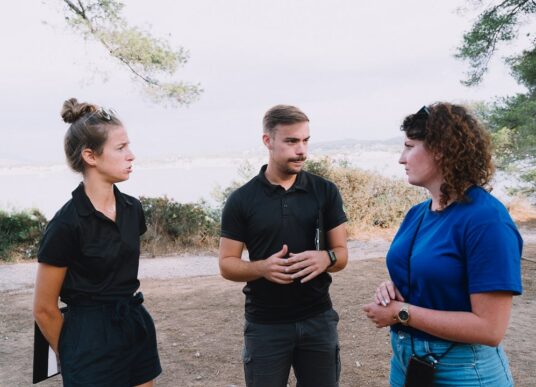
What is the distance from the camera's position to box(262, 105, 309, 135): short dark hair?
9.65 ft

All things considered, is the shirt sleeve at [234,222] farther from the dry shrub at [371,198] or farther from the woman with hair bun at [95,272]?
the dry shrub at [371,198]

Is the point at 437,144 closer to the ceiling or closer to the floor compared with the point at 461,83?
closer to the floor

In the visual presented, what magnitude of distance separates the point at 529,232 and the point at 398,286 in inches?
494

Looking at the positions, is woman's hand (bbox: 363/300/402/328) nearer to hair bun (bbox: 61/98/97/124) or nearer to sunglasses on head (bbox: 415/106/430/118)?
sunglasses on head (bbox: 415/106/430/118)

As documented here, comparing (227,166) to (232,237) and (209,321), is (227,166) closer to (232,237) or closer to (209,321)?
(209,321)

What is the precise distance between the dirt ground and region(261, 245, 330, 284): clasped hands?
216cm

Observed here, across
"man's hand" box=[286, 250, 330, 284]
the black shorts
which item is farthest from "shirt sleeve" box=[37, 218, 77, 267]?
"man's hand" box=[286, 250, 330, 284]

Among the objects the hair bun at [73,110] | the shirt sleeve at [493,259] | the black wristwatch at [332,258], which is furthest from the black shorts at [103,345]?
the shirt sleeve at [493,259]

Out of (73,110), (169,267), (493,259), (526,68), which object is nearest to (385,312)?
(493,259)

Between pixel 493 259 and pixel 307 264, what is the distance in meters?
1.09

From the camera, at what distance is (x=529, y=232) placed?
42.4 feet

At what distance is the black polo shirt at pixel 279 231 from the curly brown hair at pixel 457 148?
978 millimetres

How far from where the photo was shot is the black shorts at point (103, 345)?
226 centimetres

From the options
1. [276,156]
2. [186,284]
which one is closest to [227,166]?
[186,284]
